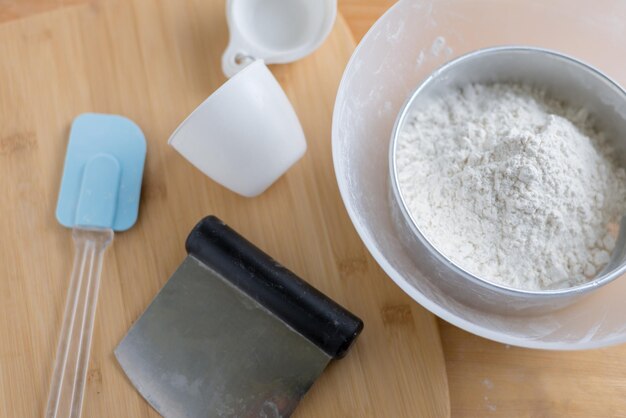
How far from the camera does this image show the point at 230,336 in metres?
0.73

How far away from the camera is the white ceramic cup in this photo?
27.1 inches

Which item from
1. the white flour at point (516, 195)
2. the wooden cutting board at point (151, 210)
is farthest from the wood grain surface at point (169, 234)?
the white flour at point (516, 195)

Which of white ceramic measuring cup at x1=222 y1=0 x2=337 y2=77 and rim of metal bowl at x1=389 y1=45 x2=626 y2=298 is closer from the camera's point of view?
rim of metal bowl at x1=389 y1=45 x2=626 y2=298

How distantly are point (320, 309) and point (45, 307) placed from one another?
1.03ft

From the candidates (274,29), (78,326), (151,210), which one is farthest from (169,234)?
(274,29)

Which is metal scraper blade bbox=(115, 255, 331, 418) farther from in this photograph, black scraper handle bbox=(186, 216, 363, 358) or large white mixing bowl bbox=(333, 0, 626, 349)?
large white mixing bowl bbox=(333, 0, 626, 349)

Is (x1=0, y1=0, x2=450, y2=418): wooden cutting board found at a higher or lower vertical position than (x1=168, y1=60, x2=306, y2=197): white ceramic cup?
lower

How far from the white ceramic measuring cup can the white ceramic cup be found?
8 centimetres

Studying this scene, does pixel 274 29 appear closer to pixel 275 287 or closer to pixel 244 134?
pixel 244 134

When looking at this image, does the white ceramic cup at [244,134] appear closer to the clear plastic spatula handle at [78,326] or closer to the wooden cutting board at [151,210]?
the wooden cutting board at [151,210]

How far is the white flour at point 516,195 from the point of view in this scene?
67 centimetres

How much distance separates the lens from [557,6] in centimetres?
78

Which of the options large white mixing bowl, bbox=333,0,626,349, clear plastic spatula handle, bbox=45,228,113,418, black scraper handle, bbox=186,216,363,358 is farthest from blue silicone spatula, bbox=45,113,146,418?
large white mixing bowl, bbox=333,0,626,349

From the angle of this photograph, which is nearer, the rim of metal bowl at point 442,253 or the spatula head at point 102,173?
the rim of metal bowl at point 442,253
